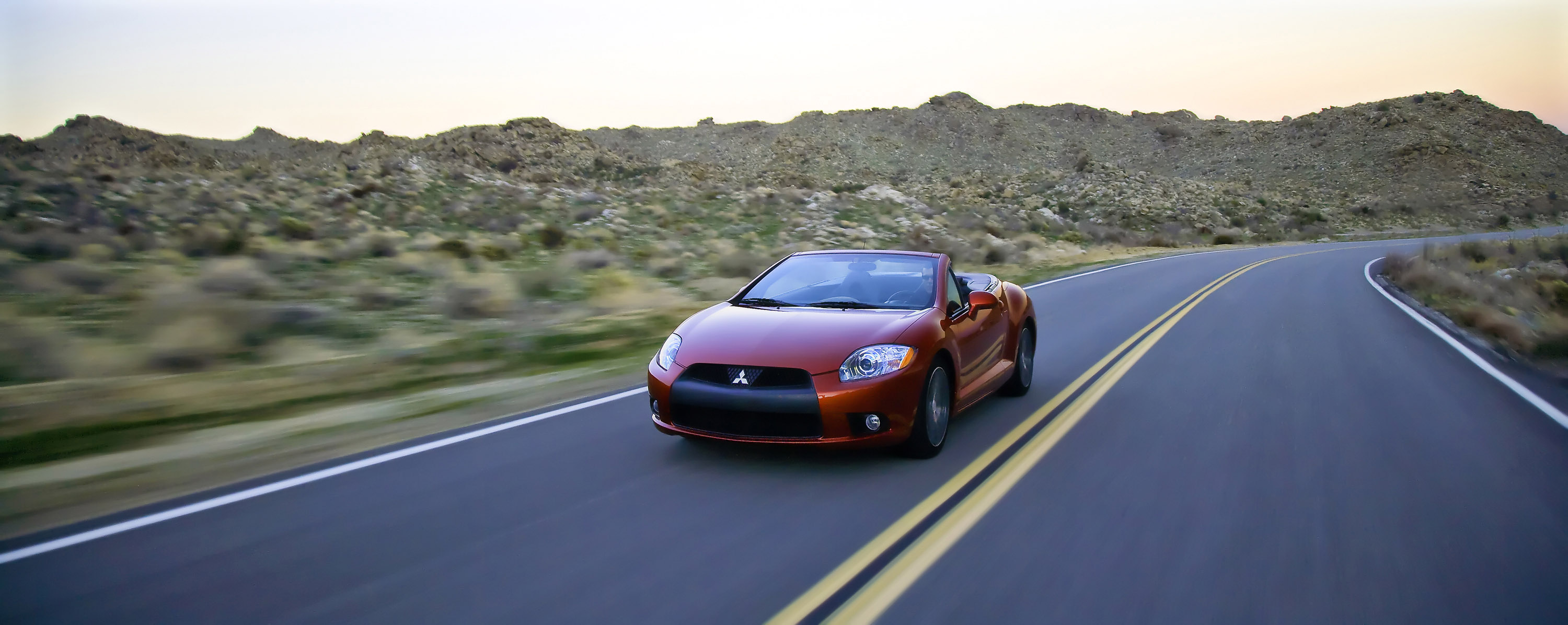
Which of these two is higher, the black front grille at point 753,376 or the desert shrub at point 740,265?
the black front grille at point 753,376

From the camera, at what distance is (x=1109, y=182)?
68.4m

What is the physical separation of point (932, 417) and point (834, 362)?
0.84 m

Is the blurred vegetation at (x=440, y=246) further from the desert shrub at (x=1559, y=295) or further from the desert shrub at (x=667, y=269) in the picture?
the desert shrub at (x=1559, y=295)

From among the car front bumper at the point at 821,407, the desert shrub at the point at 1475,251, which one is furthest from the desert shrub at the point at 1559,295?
the car front bumper at the point at 821,407

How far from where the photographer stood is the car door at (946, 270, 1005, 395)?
6879 millimetres

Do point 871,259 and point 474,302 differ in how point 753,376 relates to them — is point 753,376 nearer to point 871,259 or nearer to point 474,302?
point 871,259

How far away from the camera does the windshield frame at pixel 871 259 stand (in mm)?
6789

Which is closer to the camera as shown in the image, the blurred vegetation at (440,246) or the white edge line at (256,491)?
the white edge line at (256,491)

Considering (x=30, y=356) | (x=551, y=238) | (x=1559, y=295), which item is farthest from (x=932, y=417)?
(x=551, y=238)

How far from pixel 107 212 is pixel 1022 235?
30.4 metres

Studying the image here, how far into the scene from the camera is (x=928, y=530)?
4875mm

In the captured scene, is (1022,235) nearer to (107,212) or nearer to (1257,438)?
(107,212)

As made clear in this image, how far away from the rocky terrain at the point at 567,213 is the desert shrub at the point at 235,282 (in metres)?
0.05

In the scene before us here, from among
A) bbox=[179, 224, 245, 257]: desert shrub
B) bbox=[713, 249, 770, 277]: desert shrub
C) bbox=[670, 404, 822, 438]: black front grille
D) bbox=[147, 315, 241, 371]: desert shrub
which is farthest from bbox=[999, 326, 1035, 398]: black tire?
bbox=[179, 224, 245, 257]: desert shrub
